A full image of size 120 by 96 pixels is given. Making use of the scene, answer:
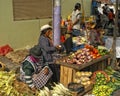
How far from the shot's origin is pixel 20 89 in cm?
613

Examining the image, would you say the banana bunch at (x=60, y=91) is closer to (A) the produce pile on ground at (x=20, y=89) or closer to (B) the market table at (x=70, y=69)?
(A) the produce pile on ground at (x=20, y=89)

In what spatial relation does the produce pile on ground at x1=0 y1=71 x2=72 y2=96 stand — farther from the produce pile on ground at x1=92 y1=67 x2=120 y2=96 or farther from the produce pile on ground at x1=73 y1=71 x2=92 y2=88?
the produce pile on ground at x1=92 y1=67 x2=120 y2=96

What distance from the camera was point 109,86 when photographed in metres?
6.25

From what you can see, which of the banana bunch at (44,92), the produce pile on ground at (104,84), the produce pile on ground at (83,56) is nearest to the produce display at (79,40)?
the produce pile on ground at (83,56)

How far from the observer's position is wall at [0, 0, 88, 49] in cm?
934

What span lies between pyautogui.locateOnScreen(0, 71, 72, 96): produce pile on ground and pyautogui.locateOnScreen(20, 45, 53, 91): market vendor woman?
0.15 metres

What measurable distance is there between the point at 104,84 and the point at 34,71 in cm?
166

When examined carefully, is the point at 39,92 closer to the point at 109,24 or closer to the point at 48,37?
the point at 48,37

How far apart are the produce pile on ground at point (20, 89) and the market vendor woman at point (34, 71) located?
148 mm

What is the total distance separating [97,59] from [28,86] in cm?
188

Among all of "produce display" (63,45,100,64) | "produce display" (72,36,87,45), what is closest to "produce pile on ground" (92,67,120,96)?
"produce display" (63,45,100,64)

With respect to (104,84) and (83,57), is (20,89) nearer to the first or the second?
(83,57)

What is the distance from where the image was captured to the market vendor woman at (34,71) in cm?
623

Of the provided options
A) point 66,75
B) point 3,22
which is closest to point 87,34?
point 3,22
